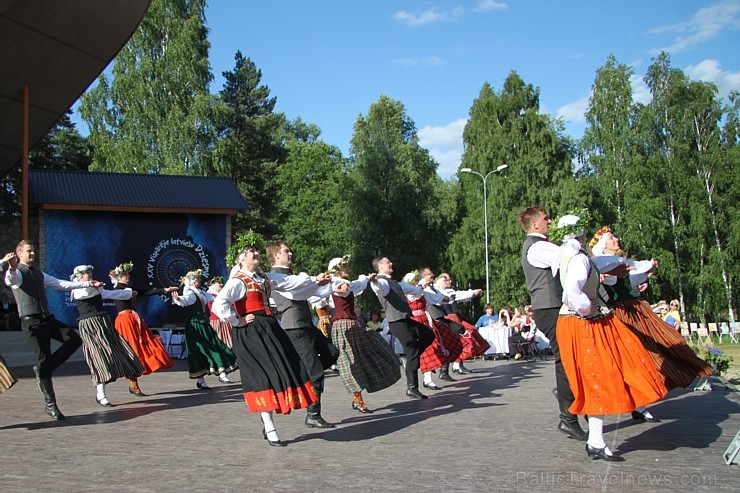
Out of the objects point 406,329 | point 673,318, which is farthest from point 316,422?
point 673,318

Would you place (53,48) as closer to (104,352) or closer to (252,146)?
(104,352)

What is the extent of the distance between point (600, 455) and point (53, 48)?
1484 centimetres

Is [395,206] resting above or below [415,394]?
above

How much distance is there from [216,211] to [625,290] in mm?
17691

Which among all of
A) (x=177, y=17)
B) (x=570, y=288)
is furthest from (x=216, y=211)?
(x=570, y=288)

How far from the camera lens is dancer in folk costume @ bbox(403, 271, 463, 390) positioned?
34.8ft

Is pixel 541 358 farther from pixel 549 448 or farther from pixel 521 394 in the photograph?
pixel 549 448

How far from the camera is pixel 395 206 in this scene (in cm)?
3903

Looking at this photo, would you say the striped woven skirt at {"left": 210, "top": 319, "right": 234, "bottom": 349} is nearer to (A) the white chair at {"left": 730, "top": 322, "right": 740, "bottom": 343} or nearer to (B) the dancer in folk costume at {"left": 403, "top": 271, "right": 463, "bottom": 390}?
(B) the dancer in folk costume at {"left": 403, "top": 271, "right": 463, "bottom": 390}

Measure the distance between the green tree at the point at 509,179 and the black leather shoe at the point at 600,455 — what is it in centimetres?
3011

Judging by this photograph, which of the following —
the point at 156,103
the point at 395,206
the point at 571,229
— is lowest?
the point at 571,229

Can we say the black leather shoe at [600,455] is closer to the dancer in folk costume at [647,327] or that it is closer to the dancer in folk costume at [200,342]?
the dancer in folk costume at [647,327]

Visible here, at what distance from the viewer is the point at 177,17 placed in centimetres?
3350

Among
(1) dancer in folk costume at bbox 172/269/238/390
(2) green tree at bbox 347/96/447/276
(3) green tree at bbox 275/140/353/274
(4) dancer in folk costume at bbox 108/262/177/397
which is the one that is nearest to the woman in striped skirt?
(4) dancer in folk costume at bbox 108/262/177/397
